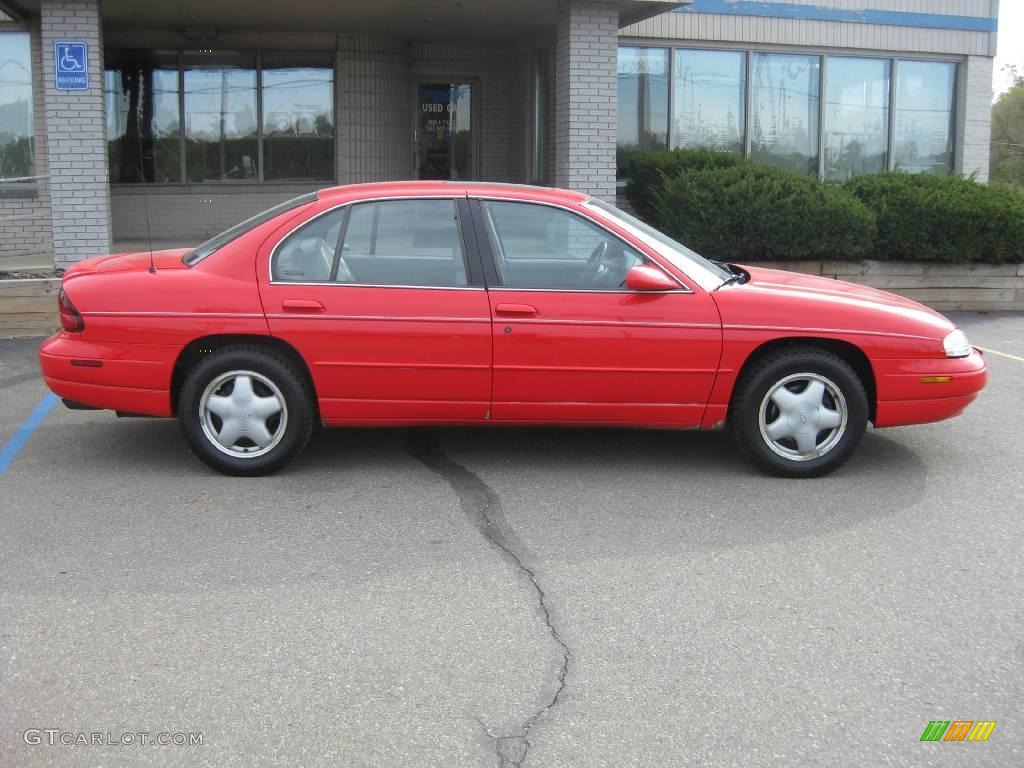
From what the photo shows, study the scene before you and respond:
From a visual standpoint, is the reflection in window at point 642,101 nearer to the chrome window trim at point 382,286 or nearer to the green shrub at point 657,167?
the green shrub at point 657,167

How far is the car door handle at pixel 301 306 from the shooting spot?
19.7ft

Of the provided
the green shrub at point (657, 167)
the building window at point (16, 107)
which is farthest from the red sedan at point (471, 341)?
the building window at point (16, 107)

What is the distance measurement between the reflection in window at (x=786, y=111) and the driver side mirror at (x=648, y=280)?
11.4 metres

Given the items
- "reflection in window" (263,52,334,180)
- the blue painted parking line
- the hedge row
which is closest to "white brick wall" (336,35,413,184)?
"reflection in window" (263,52,334,180)

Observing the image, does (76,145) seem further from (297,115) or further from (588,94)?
(588,94)

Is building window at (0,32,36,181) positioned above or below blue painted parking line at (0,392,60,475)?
above

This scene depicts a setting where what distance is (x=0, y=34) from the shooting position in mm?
14094

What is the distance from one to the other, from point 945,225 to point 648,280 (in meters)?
7.78

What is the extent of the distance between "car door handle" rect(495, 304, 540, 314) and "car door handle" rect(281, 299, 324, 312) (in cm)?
94

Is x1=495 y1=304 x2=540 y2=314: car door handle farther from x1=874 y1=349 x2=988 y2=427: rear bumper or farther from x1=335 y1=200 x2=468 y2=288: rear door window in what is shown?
x1=874 y1=349 x2=988 y2=427: rear bumper

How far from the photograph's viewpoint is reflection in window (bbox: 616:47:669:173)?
16.1 meters

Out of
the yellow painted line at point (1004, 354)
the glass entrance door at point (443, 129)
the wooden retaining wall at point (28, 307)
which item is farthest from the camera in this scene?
the glass entrance door at point (443, 129)

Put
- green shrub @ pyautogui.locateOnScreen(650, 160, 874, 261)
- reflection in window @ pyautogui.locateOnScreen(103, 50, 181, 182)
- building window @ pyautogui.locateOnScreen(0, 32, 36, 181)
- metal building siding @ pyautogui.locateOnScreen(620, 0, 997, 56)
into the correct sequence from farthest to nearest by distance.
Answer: metal building siding @ pyautogui.locateOnScreen(620, 0, 997, 56), reflection in window @ pyautogui.locateOnScreen(103, 50, 181, 182), building window @ pyautogui.locateOnScreen(0, 32, 36, 181), green shrub @ pyautogui.locateOnScreen(650, 160, 874, 261)

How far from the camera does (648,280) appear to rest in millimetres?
6008
